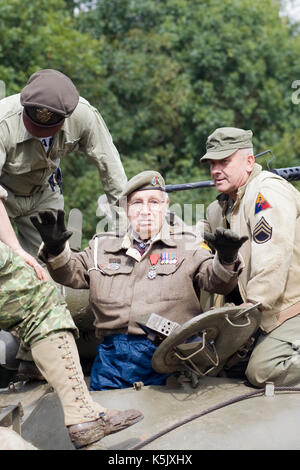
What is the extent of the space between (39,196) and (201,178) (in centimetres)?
996

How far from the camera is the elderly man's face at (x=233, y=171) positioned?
14.6ft

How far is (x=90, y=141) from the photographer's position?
499cm

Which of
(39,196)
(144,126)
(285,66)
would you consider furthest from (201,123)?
(39,196)

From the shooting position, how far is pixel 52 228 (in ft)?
11.9

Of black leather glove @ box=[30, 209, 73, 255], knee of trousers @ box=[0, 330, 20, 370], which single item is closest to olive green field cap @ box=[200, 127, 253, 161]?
black leather glove @ box=[30, 209, 73, 255]

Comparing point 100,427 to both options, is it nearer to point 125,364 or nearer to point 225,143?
point 125,364

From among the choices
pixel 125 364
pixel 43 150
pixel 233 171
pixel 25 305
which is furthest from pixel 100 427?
pixel 43 150

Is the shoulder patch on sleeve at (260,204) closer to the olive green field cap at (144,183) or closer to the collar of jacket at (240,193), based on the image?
the collar of jacket at (240,193)

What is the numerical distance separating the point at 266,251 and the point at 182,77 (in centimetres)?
1236

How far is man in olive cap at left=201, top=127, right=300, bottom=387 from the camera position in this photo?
152 inches

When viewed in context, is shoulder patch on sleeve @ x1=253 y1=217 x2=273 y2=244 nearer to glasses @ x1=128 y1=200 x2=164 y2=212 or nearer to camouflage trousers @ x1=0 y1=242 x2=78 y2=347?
glasses @ x1=128 y1=200 x2=164 y2=212

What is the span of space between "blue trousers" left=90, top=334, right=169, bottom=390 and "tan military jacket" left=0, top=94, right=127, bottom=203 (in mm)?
1395

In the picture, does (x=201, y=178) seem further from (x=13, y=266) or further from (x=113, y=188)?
(x=13, y=266)

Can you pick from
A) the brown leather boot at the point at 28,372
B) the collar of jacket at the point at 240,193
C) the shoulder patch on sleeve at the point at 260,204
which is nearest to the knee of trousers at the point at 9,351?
the brown leather boot at the point at 28,372
